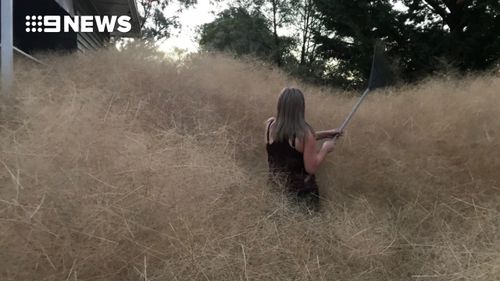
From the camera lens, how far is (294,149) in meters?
3.69

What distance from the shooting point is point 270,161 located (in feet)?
12.7

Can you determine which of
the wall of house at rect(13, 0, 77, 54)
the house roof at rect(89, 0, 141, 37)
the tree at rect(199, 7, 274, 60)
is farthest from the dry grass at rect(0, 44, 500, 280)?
the tree at rect(199, 7, 274, 60)

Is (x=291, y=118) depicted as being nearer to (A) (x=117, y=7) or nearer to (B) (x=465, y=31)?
(A) (x=117, y=7)

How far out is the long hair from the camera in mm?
3621

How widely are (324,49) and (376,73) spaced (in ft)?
29.2

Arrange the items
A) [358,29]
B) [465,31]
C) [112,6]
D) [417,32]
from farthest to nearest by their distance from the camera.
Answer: [417,32]
[358,29]
[465,31]
[112,6]

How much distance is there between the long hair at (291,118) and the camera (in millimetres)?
3621

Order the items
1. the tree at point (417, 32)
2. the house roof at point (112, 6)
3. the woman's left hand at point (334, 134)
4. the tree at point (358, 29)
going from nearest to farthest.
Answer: the woman's left hand at point (334, 134) < the house roof at point (112, 6) < the tree at point (417, 32) < the tree at point (358, 29)

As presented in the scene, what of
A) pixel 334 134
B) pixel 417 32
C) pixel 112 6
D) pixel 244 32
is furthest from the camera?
pixel 244 32

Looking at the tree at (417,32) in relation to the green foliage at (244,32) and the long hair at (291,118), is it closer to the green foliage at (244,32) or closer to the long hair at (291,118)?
the long hair at (291,118)

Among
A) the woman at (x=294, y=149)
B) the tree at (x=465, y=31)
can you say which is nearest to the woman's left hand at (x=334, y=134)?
the woman at (x=294, y=149)

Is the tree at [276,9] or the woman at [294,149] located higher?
the tree at [276,9]

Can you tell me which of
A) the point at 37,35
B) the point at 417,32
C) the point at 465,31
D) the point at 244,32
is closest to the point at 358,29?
the point at 417,32

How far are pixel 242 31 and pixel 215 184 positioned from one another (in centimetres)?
2035
